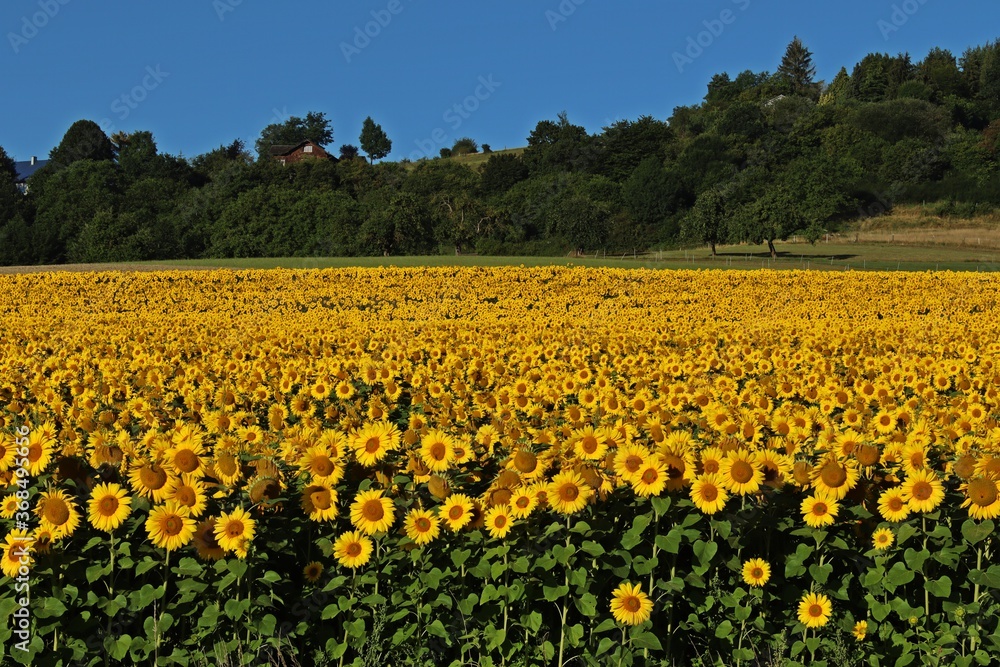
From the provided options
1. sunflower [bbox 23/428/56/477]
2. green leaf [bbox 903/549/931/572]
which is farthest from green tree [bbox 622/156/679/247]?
→ sunflower [bbox 23/428/56/477]

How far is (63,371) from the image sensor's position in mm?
10422

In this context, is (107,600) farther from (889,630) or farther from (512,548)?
(889,630)

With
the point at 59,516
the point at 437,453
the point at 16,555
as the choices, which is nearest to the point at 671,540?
the point at 437,453

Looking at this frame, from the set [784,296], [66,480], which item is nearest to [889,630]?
[66,480]

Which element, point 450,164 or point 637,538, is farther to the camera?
point 450,164

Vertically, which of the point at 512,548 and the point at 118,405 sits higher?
the point at 118,405

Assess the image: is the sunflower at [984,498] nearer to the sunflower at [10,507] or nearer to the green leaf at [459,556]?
the green leaf at [459,556]

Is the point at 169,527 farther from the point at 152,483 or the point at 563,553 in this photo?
the point at 563,553

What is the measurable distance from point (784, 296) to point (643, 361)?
2422 centimetres

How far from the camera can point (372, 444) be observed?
210 inches

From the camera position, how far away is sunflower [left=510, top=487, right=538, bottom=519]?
474 cm

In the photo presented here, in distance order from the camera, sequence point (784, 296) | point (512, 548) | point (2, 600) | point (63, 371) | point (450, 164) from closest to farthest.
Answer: point (2, 600), point (512, 548), point (63, 371), point (784, 296), point (450, 164)

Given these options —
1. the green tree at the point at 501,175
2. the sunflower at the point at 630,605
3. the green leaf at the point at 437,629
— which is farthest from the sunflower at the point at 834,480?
the green tree at the point at 501,175

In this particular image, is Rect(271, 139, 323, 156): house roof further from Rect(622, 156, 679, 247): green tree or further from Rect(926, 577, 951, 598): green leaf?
Rect(926, 577, 951, 598): green leaf
